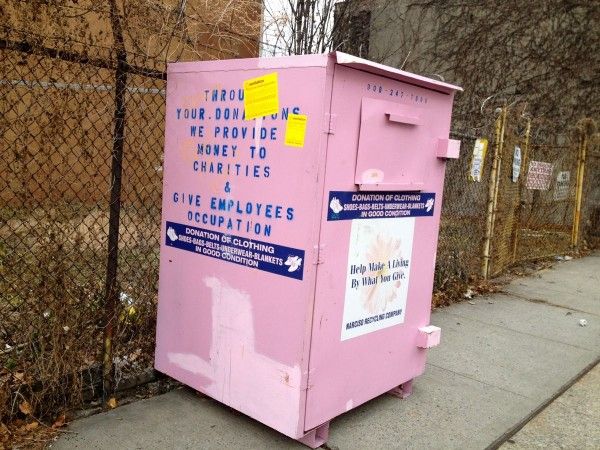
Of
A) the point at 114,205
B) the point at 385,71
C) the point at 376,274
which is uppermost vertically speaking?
the point at 385,71

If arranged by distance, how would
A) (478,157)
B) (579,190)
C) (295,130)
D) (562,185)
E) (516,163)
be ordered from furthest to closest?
1. (579,190)
2. (562,185)
3. (516,163)
4. (478,157)
5. (295,130)

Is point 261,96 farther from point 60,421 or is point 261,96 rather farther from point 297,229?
point 60,421

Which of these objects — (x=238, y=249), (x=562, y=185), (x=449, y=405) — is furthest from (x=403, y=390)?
(x=562, y=185)

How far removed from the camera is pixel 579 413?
373cm

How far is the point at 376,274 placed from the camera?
10.5ft

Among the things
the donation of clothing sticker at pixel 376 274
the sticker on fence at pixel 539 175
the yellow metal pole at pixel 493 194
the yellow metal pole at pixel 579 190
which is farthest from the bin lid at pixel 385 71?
the yellow metal pole at pixel 579 190

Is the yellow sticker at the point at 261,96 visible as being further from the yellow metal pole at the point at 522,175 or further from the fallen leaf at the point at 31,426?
the yellow metal pole at the point at 522,175

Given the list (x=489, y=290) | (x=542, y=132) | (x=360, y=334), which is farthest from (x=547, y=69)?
(x=360, y=334)

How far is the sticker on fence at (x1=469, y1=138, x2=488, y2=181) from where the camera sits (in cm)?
663

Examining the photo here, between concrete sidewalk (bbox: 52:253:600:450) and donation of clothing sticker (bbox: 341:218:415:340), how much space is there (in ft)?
2.06

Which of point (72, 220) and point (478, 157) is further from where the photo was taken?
point (478, 157)

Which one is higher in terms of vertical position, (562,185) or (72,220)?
(562,185)

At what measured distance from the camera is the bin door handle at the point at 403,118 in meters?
2.97

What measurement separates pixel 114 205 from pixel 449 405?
2.53 metres
